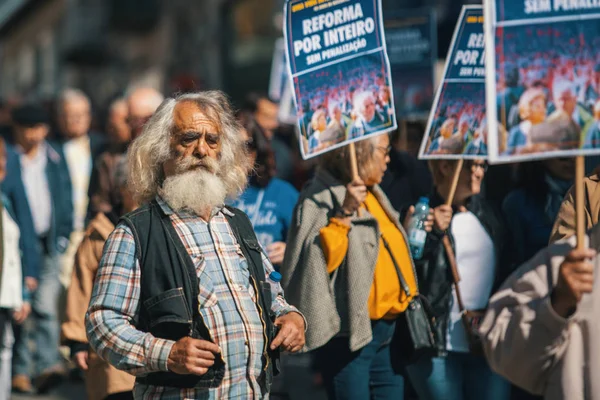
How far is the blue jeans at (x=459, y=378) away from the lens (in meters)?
6.57

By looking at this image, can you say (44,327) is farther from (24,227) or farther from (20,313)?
(20,313)

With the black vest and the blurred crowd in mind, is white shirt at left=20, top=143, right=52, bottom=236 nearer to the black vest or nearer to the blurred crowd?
the blurred crowd

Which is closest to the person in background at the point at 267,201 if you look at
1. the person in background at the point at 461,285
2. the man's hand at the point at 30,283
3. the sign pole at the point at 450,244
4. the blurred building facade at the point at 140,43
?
the person in background at the point at 461,285

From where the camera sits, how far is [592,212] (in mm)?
5488

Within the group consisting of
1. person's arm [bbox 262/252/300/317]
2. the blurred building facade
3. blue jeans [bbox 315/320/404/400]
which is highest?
the blurred building facade

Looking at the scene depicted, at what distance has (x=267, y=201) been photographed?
25.2 feet

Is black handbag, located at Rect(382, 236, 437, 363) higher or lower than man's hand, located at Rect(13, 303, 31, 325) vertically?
higher

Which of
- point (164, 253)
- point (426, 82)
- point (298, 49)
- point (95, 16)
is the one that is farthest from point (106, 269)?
point (95, 16)

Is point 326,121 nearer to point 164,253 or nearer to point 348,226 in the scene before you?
point 348,226

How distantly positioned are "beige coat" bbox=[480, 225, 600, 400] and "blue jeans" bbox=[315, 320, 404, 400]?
1.90m

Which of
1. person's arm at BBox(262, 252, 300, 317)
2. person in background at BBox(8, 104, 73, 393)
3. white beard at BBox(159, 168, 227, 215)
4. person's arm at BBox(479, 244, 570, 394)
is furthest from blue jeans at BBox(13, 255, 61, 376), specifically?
person's arm at BBox(479, 244, 570, 394)

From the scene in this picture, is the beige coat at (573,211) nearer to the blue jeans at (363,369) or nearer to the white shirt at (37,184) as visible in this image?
the blue jeans at (363,369)

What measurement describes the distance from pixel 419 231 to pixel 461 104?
0.66m

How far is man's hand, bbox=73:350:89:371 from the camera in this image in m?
6.61
